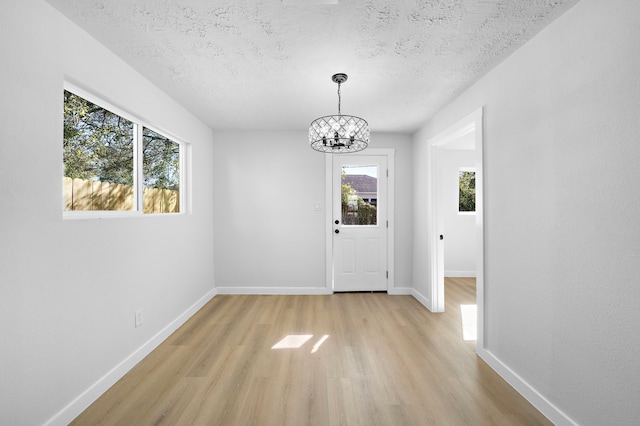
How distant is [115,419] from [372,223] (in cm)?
331

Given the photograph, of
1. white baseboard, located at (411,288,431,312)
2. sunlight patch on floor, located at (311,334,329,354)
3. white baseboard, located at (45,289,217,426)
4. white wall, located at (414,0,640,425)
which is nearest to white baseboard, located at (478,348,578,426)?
white wall, located at (414,0,640,425)

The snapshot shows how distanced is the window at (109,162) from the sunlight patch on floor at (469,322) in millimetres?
3240

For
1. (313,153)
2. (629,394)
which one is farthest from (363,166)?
(629,394)

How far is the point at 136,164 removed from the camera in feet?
7.82

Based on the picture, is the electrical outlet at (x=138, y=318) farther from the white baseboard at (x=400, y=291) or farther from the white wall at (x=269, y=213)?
the white baseboard at (x=400, y=291)

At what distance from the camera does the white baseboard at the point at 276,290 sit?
13.0 ft

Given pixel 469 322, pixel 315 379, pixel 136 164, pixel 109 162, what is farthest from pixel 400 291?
pixel 109 162

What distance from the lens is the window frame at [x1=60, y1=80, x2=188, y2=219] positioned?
1770 millimetres

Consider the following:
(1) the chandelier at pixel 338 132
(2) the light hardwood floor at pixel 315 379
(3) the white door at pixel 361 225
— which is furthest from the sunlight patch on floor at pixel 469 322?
(1) the chandelier at pixel 338 132

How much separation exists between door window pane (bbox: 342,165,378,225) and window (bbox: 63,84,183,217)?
2.26m

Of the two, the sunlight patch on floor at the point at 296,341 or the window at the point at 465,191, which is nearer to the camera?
the sunlight patch on floor at the point at 296,341

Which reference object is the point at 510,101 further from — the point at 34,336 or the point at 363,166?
the point at 34,336

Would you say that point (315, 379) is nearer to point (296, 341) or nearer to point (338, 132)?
point (296, 341)

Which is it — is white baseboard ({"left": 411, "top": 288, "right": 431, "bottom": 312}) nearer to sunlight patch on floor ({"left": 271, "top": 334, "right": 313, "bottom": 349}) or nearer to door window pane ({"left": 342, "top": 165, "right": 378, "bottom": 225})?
door window pane ({"left": 342, "top": 165, "right": 378, "bottom": 225})
